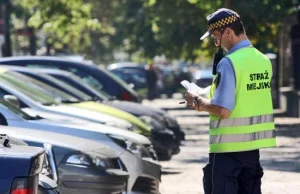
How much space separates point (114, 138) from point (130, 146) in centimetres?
23

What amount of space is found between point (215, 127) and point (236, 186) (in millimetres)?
428

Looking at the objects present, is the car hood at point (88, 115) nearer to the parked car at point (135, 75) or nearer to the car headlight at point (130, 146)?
the car headlight at point (130, 146)

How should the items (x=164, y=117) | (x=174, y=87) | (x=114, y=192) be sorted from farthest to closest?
(x=174, y=87)
(x=164, y=117)
(x=114, y=192)

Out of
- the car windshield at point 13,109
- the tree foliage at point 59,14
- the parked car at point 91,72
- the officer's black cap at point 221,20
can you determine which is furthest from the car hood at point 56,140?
the tree foliage at point 59,14

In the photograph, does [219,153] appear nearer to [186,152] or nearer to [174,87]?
[186,152]

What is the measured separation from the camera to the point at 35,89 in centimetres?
1370

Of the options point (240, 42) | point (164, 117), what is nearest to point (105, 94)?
point (164, 117)

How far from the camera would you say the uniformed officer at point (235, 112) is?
703 cm

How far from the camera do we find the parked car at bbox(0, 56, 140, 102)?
711 inches

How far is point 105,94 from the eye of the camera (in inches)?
688

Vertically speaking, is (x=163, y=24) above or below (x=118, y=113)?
above

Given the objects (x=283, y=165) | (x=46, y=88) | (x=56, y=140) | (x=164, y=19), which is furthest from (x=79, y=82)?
(x=164, y=19)

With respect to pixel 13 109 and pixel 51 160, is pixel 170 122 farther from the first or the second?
pixel 51 160

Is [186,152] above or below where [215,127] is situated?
below
